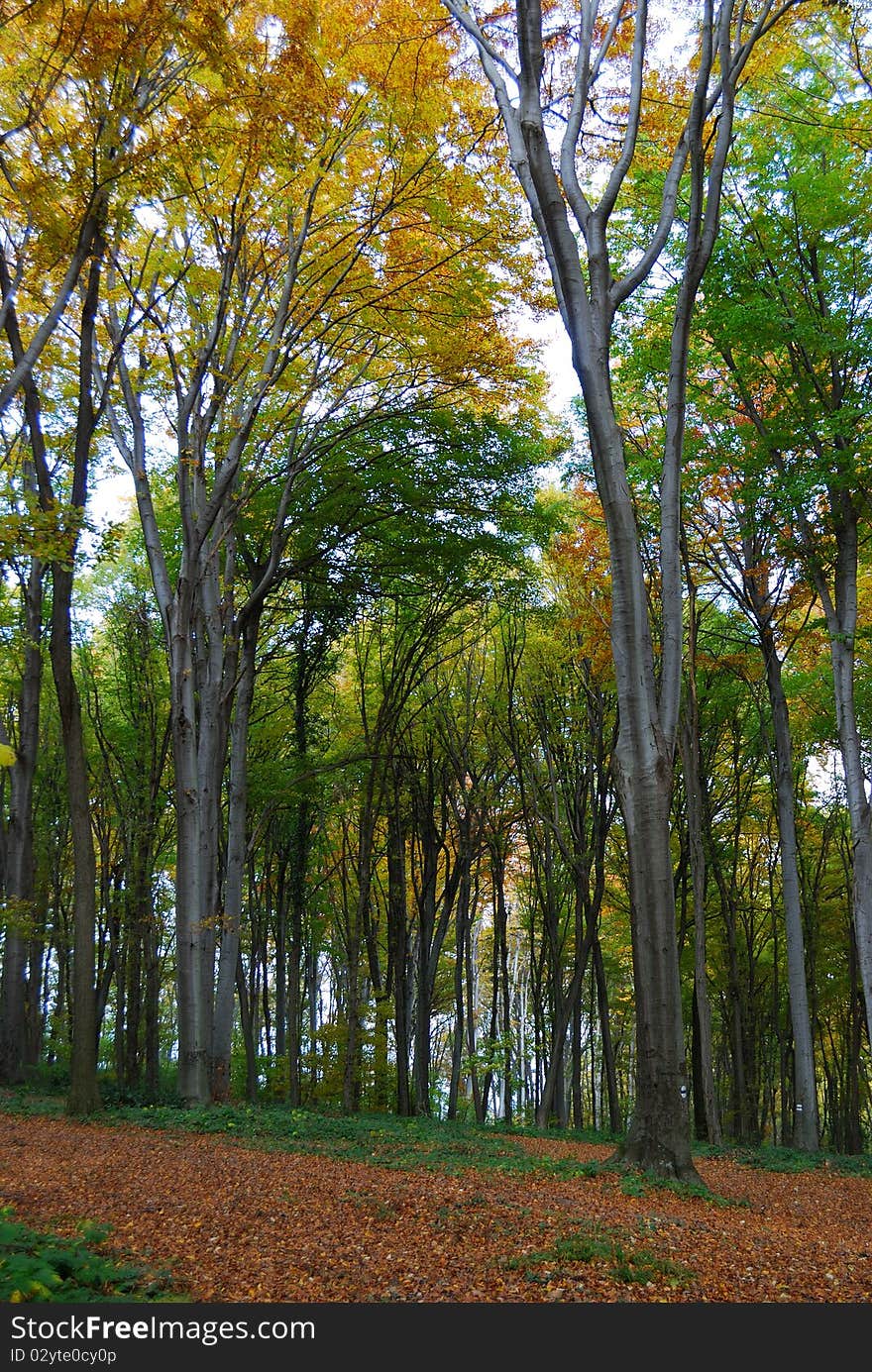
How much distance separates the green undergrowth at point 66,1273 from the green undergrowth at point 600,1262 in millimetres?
1537

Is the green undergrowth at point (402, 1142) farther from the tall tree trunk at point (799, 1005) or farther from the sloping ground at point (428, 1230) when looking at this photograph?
the tall tree trunk at point (799, 1005)

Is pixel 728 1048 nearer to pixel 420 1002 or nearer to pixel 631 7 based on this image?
pixel 420 1002

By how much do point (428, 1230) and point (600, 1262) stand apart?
0.95m

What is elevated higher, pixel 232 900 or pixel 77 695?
pixel 77 695

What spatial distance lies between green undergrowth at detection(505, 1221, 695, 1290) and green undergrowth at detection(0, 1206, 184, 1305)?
5.04 feet

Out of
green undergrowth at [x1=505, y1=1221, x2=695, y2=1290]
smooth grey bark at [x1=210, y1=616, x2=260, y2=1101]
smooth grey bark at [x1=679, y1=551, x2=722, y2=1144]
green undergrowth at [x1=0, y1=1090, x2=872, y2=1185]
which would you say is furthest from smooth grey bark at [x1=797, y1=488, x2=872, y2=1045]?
smooth grey bark at [x1=210, y1=616, x2=260, y2=1101]

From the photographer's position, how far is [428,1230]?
4473 millimetres

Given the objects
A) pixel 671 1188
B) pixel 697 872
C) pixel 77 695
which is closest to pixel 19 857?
pixel 77 695

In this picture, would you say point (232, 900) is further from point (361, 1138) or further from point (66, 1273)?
point (66, 1273)

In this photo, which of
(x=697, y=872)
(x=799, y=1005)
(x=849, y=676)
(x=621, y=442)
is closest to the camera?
(x=621, y=442)

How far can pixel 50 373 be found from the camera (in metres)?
10.8

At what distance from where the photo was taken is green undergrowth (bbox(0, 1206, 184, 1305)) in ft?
9.61

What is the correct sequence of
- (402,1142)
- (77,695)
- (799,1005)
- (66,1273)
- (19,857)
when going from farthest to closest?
(19,857)
(799,1005)
(402,1142)
(77,695)
(66,1273)

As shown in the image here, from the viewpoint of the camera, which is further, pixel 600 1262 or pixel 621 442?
pixel 621 442
